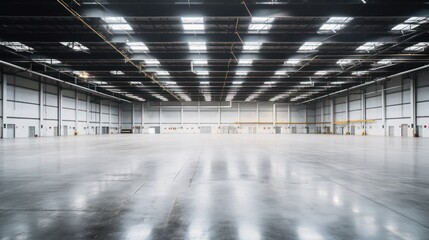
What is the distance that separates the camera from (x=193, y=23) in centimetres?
2000

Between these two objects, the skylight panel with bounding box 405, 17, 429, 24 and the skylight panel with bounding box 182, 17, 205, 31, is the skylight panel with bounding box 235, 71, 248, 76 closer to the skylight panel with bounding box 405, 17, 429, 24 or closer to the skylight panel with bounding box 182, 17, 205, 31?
the skylight panel with bounding box 182, 17, 205, 31

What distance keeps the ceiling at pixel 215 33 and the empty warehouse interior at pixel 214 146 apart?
11 centimetres

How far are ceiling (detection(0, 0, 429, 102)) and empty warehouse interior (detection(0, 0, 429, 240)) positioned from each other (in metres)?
0.11

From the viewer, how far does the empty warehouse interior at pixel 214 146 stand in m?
3.87

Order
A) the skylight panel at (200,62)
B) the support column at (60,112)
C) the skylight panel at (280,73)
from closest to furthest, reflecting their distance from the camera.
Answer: the skylight panel at (200,62)
the skylight panel at (280,73)
the support column at (60,112)

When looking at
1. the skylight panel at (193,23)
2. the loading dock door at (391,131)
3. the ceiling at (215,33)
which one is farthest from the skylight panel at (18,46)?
the loading dock door at (391,131)

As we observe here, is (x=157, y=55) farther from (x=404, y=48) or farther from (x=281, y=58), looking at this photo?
(x=404, y=48)

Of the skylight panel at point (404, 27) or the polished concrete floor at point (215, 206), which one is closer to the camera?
the polished concrete floor at point (215, 206)

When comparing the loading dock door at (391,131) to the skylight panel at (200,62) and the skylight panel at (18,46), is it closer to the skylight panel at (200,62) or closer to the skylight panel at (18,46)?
the skylight panel at (200,62)

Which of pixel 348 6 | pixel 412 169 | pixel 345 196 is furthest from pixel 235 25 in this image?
pixel 345 196

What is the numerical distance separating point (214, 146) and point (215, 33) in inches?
357

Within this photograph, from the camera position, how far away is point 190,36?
70.7 ft

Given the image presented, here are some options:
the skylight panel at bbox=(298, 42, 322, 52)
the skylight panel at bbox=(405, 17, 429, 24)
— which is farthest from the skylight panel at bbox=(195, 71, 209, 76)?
the skylight panel at bbox=(405, 17, 429, 24)

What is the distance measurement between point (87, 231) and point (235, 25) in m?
19.4
